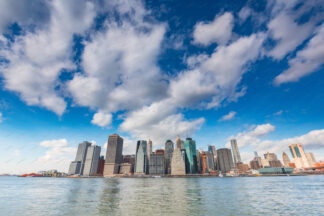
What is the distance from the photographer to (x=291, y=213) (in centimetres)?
2988

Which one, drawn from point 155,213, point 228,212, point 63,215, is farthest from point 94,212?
point 228,212

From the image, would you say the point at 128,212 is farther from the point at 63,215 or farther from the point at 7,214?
the point at 7,214

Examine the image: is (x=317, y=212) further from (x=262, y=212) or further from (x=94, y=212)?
(x=94, y=212)

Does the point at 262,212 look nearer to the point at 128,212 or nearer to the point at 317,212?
the point at 317,212

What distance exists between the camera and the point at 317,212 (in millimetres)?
30703

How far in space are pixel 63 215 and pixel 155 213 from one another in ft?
55.1

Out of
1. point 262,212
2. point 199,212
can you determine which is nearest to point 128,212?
point 199,212

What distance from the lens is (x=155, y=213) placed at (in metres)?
29.2

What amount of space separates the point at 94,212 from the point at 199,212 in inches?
793

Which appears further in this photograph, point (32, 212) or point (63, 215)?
point (32, 212)

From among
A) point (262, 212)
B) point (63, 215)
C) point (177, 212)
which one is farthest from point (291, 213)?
point (63, 215)

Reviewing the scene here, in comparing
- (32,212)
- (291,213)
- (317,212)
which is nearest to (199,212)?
(291,213)

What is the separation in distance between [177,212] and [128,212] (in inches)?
366

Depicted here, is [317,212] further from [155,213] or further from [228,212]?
[155,213]
